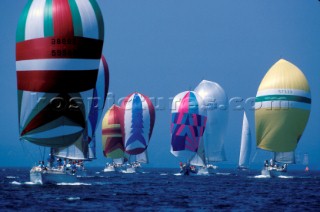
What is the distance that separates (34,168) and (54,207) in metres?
13.0

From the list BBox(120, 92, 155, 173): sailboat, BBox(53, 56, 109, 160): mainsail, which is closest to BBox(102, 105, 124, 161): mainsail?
BBox(120, 92, 155, 173): sailboat

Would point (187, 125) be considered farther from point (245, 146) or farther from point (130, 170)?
point (245, 146)

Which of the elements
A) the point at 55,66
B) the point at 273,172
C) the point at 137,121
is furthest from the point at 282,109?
the point at 55,66

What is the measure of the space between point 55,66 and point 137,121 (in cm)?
4355

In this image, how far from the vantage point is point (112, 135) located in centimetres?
9725

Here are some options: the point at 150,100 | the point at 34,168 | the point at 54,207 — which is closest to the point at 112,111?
the point at 150,100

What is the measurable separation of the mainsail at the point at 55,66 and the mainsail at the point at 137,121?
134 feet

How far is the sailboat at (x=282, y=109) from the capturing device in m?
68.8

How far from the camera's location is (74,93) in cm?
4497

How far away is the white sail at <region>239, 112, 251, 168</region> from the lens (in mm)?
102562

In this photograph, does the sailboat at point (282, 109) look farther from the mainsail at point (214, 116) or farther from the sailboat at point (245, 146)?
the sailboat at point (245, 146)

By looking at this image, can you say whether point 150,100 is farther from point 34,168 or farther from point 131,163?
point 34,168

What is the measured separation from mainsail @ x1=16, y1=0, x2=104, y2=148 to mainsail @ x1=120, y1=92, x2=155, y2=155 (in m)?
41.0

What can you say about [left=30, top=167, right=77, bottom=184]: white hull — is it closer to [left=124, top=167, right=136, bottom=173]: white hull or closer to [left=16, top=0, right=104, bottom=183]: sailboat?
[left=16, top=0, right=104, bottom=183]: sailboat
